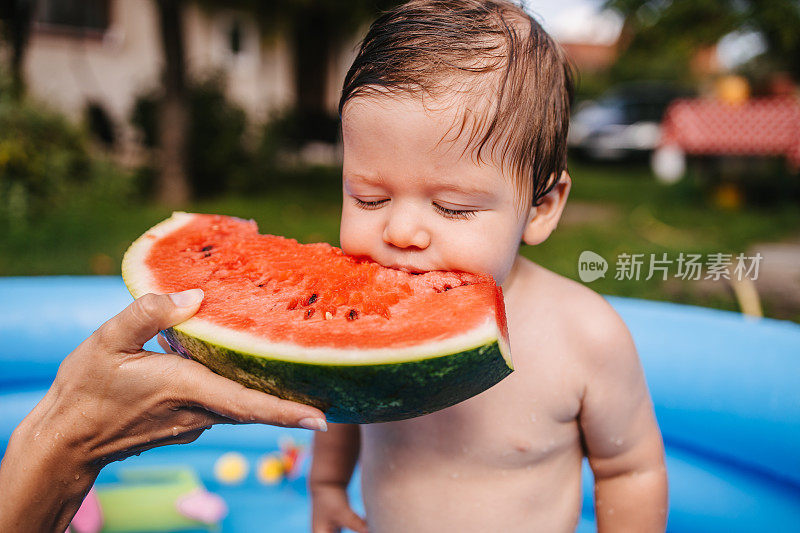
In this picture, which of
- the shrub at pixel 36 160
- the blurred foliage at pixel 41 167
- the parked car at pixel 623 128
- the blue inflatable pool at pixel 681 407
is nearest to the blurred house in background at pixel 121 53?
the blurred foliage at pixel 41 167

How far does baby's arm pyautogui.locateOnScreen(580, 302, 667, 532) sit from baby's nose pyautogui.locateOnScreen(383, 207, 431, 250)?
58 centimetres

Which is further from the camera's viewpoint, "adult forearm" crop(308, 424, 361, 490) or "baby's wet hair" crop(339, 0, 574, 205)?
"adult forearm" crop(308, 424, 361, 490)

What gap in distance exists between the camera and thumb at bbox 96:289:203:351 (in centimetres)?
129

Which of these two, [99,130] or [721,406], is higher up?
[721,406]

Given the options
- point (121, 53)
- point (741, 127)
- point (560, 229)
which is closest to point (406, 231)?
point (560, 229)

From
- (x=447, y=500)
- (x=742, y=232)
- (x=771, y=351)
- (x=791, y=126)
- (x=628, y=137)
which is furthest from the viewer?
(x=628, y=137)

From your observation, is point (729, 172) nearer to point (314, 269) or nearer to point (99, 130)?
point (314, 269)

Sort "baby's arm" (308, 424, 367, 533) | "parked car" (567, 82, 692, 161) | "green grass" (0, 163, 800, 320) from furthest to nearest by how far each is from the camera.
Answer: "parked car" (567, 82, 692, 161) → "green grass" (0, 163, 800, 320) → "baby's arm" (308, 424, 367, 533)

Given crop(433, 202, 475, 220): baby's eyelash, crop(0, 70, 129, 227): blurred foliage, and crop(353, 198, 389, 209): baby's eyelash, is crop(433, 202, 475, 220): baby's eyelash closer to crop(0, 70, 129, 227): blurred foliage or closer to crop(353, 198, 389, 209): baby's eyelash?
crop(353, 198, 389, 209): baby's eyelash

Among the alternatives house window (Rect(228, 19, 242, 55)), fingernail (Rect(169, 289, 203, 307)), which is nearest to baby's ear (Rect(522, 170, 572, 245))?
fingernail (Rect(169, 289, 203, 307))

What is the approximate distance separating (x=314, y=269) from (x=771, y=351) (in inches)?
80.6

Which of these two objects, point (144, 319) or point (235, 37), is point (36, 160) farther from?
point (235, 37)

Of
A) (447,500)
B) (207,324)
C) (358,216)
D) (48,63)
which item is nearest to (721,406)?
(447,500)

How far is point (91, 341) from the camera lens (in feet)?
4.45
